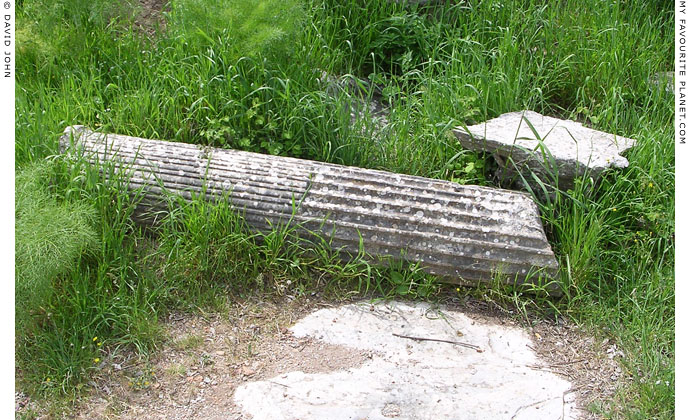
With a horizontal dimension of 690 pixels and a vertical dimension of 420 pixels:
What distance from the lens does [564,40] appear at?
502 centimetres

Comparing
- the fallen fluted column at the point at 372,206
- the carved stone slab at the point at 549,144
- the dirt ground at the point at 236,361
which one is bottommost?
the dirt ground at the point at 236,361

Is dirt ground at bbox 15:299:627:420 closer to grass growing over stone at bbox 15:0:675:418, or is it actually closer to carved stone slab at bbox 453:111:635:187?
grass growing over stone at bbox 15:0:675:418

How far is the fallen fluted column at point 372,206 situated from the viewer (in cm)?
371

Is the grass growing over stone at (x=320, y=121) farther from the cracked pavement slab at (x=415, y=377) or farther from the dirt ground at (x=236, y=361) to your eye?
the cracked pavement slab at (x=415, y=377)

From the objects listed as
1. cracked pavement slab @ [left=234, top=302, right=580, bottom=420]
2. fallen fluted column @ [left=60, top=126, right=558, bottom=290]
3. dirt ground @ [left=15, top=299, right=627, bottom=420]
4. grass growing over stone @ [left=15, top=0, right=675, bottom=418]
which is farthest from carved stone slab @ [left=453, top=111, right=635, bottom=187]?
cracked pavement slab @ [left=234, top=302, right=580, bottom=420]

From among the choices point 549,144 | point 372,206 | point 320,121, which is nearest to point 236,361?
point 372,206

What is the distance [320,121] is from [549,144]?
4.37 feet

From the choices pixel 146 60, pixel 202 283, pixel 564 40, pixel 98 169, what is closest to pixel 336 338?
pixel 202 283

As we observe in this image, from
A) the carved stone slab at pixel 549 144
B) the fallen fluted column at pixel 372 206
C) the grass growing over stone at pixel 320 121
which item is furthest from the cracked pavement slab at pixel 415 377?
the carved stone slab at pixel 549 144

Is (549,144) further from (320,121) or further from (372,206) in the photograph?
(320,121)

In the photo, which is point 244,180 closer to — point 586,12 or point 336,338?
point 336,338

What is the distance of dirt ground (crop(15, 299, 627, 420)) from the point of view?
3.23m

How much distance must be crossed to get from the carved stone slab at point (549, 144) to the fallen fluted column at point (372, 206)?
0.28m

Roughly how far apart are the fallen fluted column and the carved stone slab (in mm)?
282
